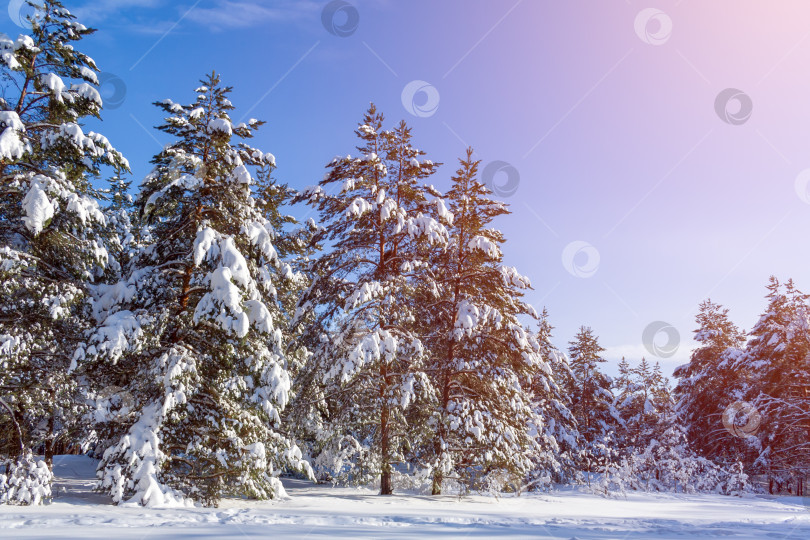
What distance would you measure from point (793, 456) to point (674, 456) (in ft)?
17.6

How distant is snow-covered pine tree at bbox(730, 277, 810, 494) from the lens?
24.9 meters

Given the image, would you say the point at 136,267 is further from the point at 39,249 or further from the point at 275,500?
the point at 275,500

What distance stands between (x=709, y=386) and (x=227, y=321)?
3054 cm

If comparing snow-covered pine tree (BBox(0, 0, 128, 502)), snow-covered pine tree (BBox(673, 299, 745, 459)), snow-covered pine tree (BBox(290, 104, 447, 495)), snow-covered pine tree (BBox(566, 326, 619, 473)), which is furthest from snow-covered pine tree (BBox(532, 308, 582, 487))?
snow-covered pine tree (BBox(0, 0, 128, 502))

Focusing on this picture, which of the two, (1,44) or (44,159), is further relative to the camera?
(44,159)

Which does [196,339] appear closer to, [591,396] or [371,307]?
[371,307]

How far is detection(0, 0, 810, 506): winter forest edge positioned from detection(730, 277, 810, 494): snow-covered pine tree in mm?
10969

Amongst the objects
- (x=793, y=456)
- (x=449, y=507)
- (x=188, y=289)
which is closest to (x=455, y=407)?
(x=449, y=507)

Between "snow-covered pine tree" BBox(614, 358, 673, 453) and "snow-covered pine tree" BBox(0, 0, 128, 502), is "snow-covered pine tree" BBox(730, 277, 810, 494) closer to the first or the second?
"snow-covered pine tree" BBox(614, 358, 673, 453)

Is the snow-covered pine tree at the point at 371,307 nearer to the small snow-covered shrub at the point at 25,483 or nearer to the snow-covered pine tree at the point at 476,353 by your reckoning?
the snow-covered pine tree at the point at 476,353

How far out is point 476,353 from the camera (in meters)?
17.0

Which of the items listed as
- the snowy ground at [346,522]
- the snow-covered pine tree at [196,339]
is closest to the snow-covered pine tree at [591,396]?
the snowy ground at [346,522]

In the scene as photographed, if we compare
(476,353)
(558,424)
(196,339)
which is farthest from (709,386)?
(196,339)

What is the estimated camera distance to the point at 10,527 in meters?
7.41
